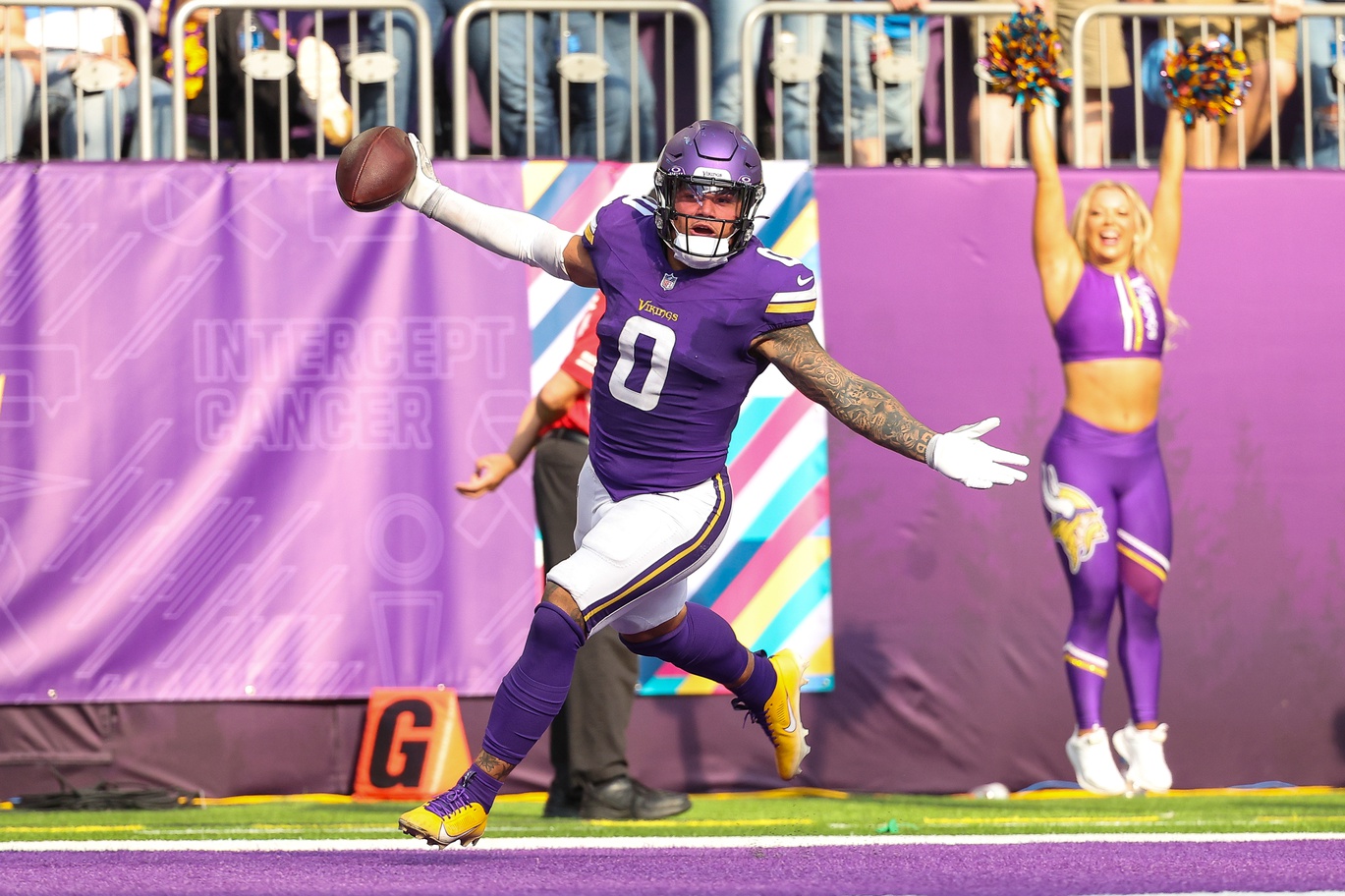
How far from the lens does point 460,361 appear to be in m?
6.22

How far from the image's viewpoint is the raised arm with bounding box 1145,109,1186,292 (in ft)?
21.2

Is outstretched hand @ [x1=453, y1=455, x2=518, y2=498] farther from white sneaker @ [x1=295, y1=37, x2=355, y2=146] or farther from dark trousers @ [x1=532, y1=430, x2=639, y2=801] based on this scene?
white sneaker @ [x1=295, y1=37, x2=355, y2=146]

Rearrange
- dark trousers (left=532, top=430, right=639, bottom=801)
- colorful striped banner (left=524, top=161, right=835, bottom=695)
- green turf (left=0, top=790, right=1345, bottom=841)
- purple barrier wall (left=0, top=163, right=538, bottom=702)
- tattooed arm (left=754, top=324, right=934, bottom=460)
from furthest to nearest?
colorful striped banner (left=524, top=161, right=835, bottom=695), purple barrier wall (left=0, top=163, right=538, bottom=702), dark trousers (left=532, top=430, right=639, bottom=801), green turf (left=0, top=790, right=1345, bottom=841), tattooed arm (left=754, top=324, right=934, bottom=460)

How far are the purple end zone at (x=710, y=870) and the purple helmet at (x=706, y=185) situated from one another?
1479 millimetres

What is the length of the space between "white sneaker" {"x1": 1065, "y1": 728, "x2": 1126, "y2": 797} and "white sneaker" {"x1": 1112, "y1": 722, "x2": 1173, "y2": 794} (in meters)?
0.05

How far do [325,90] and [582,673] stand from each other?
2.64 metres

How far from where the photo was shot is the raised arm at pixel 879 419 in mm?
3826

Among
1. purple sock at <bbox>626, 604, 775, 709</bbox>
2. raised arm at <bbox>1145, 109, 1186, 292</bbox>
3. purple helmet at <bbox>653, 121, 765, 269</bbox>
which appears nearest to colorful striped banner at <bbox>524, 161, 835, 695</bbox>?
raised arm at <bbox>1145, 109, 1186, 292</bbox>

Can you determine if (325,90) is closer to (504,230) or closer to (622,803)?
(504,230)

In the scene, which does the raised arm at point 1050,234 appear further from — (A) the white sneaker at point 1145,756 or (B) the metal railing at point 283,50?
(B) the metal railing at point 283,50

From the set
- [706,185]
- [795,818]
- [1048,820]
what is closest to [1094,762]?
[1048,820]

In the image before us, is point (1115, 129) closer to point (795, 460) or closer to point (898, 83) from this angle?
point (898, 83)

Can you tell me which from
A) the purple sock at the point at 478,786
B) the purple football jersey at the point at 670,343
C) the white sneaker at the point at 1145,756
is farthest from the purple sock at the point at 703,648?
the white sneaker at the point at 1145,756

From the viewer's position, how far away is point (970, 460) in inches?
151
